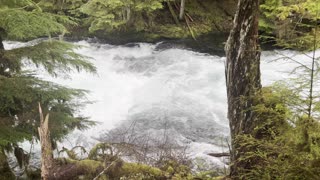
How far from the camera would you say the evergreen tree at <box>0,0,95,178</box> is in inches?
165

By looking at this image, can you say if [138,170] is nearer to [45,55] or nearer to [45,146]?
[45,146]

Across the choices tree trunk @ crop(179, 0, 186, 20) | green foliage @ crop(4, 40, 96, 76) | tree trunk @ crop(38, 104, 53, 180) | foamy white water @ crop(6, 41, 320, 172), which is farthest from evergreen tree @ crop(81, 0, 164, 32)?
tree trunk @ crop(38, 104, 53, 180)

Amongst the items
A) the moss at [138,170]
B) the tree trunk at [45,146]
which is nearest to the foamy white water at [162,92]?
the moss at [138,170]

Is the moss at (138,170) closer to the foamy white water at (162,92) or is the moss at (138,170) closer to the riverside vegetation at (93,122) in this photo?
the riverside vegetation at (93,122)

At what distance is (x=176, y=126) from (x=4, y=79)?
15.4 ft

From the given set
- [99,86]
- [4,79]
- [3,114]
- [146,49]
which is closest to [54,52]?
[4,79]

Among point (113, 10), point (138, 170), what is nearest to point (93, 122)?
point (138, 170)

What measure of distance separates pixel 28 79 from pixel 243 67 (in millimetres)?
3031

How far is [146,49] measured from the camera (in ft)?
42.1

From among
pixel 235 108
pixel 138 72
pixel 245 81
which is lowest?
pixel 138 72

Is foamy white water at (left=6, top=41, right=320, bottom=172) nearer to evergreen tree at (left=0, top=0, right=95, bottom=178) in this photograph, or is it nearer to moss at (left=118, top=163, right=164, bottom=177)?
moss at (left=118, top=163, right=164, bottom=177)

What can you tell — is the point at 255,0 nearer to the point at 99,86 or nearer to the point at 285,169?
the point at 285,169

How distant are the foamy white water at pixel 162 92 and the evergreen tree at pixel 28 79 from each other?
1795mm

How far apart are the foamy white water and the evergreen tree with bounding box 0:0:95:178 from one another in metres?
1.80
